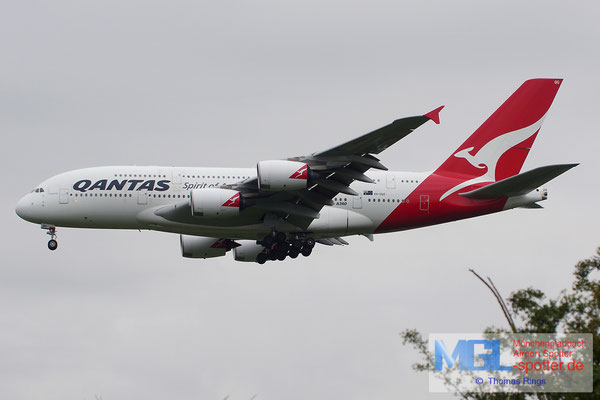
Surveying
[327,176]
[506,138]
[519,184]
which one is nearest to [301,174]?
[327,176]

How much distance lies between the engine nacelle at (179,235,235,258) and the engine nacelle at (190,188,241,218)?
773cm

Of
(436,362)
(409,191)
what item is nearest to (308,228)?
(409,191)

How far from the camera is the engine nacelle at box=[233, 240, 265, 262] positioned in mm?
52281

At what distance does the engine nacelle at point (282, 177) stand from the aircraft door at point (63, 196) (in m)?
9.50

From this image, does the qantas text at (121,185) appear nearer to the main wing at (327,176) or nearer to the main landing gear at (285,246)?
the main wing at (327,176)

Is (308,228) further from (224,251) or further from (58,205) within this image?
(58,205)

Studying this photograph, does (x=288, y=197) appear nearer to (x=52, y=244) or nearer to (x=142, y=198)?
(x=142, y=198)

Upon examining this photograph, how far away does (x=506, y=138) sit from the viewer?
51594 millimetres

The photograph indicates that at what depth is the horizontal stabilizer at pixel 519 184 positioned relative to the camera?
144ft

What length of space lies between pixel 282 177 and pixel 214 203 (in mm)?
3457

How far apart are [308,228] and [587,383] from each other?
22.5 metres

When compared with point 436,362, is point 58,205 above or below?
above

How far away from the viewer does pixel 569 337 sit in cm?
2691

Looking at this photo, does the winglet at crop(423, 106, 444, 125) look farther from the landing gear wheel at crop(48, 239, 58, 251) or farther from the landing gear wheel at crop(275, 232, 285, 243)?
the landing gear wheel at crop(48, 239, 58, 251)
